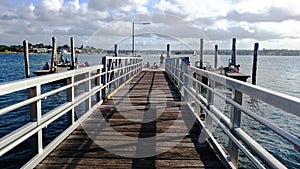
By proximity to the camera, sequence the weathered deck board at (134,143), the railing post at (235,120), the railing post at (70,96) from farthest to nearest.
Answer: the railing post at (70,96)
the weathered deck board at (134,143)
the railing post at (235,120)

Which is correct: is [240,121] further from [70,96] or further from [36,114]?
[70,96]

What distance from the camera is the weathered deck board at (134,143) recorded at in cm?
331

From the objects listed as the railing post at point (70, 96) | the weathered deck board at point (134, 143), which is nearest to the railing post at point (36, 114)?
the weathered deck board at point (134, 143)

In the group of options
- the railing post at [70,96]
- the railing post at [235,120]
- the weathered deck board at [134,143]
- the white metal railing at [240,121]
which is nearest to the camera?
the white metal railing at [240,121]

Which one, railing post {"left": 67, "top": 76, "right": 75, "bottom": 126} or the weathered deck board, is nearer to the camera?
the weathered deck board

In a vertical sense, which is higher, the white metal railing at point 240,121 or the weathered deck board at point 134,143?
the white metal railing at point 240,121

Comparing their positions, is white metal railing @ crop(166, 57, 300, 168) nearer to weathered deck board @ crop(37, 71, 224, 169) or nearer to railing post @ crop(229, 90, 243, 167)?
railing post @ crop(229, 90, 243, 167)

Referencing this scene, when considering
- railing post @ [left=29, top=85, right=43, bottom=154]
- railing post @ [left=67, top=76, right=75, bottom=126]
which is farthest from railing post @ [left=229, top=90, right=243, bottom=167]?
railing post @ [left=67, top=76, right=75, bottom=126]

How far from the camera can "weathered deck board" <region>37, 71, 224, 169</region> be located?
331 cm

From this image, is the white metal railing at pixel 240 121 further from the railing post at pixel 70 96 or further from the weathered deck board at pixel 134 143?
the railing post at pixel 70 96

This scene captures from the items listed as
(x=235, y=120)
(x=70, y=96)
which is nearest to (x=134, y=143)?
(x=70, y=96)

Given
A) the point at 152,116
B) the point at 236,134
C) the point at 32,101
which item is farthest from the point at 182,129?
the point at 32,101

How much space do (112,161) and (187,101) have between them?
358cm

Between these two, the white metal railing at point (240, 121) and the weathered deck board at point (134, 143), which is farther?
the weathered deck board at point (134, 143)
